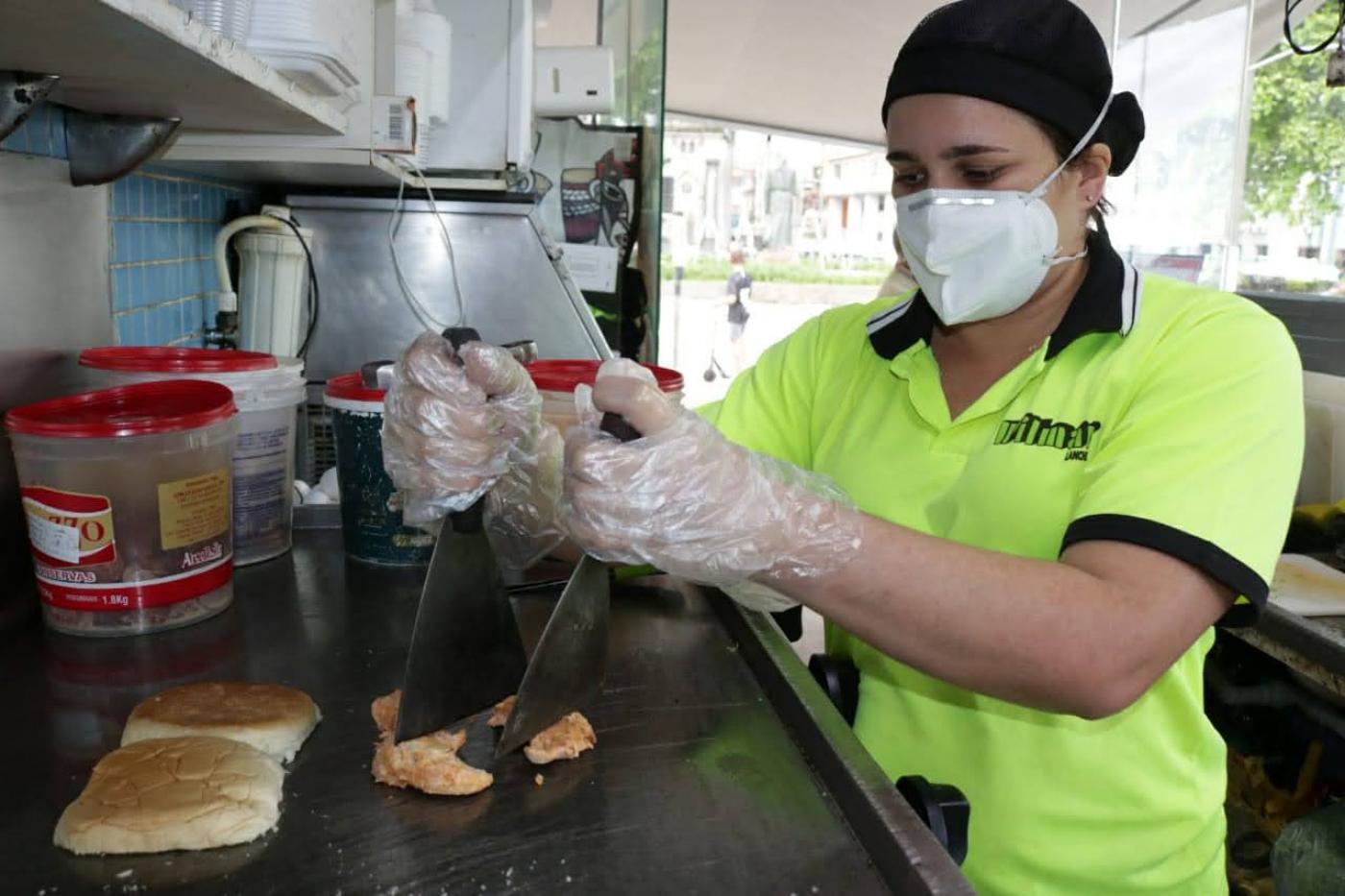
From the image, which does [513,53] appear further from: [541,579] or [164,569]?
Answer: [164,569]

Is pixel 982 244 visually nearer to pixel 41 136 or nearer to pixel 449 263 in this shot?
pixel 41 136

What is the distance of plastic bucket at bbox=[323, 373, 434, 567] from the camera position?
1519 mm

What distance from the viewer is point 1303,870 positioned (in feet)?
6.25

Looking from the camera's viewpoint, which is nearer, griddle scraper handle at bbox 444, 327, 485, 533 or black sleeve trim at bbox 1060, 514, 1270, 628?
black sleeve trim at bbox 1060, 514, 1270, 628

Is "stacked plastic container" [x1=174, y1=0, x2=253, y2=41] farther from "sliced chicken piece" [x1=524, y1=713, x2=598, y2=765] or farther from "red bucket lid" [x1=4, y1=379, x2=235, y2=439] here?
"sliced chicken piece" [x1=524, y1=713, x2=598, y2=765]

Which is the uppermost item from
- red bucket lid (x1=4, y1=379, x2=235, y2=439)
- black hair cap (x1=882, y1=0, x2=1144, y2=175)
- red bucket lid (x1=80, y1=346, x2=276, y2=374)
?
black hair cap (x1=882, y1=0, x2=1144, y2=175)

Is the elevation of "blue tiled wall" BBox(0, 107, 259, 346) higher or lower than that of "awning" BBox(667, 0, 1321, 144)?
lower

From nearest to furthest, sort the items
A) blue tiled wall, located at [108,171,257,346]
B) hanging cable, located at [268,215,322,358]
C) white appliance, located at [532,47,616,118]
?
blue tiled wall, located at [108,171,257,346]
hanging cable, located at [268,215,322,358]
white appliance, located at [532,47,616,118]

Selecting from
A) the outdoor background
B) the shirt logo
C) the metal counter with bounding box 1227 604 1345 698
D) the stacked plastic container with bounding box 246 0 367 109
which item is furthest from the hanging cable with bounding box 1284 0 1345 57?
the stacked plastic container with bounding box 246 0 367 109

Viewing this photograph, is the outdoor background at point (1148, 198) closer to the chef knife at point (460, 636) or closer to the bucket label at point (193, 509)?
the chef knife at point (460, 636)

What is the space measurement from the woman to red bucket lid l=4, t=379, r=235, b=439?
317mm

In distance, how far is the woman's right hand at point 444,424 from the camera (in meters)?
1.14

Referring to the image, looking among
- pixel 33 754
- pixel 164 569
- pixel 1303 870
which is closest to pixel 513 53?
pixel 164 569

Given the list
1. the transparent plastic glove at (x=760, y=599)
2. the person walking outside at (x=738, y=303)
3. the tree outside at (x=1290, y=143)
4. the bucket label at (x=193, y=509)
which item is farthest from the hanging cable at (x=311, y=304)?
the tree outside at (x=1290, y=143)
